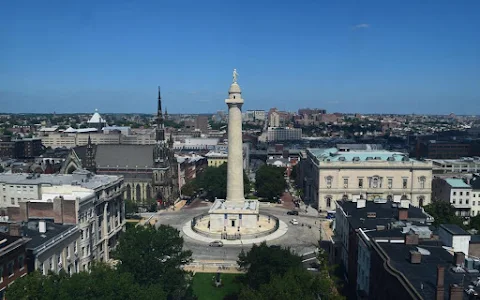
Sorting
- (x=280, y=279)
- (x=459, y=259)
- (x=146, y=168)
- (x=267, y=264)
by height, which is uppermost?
(x=459, y=259)

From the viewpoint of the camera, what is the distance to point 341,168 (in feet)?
333

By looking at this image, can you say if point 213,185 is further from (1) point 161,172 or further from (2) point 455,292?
(2) point 455,292

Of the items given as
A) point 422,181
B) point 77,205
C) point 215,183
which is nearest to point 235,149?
point 215,183

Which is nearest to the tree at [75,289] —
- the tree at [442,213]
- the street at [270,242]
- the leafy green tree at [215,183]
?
the street at [270,242]

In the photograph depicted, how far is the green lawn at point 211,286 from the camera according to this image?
52.3 metres

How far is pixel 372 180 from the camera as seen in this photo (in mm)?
101500

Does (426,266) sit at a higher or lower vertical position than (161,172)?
higher

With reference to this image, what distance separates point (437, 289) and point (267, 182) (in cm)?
8504

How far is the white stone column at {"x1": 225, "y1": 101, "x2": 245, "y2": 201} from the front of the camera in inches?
3310

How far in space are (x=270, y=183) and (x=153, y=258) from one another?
231 feet

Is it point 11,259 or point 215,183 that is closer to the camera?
point 11,259

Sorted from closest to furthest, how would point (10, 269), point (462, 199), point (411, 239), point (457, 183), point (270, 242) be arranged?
point (10, 269) → point (411, 239) → point (270, 242) → point (462, 199) → point (457, 183)

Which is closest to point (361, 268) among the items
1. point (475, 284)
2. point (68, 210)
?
point (475, 284)

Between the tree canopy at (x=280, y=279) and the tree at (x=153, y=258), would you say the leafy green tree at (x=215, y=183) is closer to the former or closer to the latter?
the tree canopy at (x=280, y=279)
